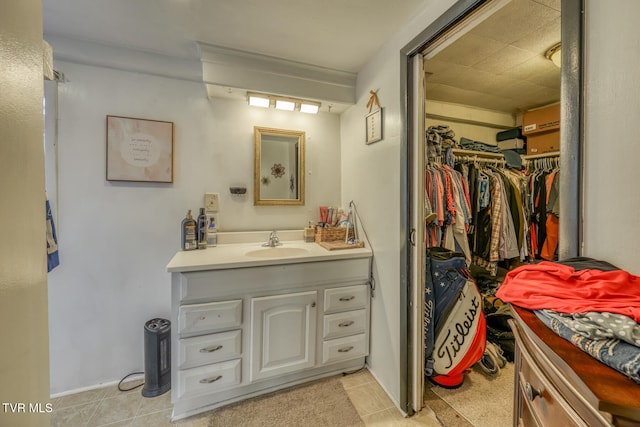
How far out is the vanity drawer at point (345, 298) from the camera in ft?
5.40

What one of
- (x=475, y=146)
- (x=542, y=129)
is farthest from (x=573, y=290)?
(x=542, y=129)

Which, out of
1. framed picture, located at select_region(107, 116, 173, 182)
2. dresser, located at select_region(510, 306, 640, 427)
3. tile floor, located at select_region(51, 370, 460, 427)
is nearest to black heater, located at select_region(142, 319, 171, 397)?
tile floor, located at select_region(51, 370, 460, 427)

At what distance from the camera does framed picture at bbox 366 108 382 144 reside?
1.61 meters

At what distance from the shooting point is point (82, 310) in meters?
1.62

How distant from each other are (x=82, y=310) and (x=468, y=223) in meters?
2.87

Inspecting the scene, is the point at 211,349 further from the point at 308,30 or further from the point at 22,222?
the point at 308,30

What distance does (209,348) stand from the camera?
1382 mm

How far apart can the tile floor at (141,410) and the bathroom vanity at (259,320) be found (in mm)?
143

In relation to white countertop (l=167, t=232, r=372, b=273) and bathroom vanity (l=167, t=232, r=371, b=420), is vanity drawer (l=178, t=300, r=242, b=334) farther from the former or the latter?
white countertop (l=167, t=232, r=372, b=273)

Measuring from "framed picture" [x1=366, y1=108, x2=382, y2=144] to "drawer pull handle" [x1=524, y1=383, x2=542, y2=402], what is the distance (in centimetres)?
138

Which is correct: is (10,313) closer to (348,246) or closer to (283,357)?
(283,357)

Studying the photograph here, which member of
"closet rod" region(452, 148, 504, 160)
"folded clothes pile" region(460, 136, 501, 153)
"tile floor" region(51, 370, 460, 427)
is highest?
"folded clothes pile" region(460, 136, 501, 153)

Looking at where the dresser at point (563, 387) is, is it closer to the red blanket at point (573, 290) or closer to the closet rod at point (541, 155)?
the red blanket at point (573, 290)

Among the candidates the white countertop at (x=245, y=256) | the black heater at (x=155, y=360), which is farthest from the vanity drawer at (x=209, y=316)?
the black heater at (x=155, y=360)
